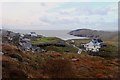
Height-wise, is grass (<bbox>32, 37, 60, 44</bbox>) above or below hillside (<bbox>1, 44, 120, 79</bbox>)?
above

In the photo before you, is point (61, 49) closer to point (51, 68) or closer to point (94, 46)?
point (94, 46)

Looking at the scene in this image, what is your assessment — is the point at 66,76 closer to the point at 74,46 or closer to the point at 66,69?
the point at 66,69

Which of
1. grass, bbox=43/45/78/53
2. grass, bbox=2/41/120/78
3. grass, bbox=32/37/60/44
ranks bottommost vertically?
grass, bbox=2/41/120/78

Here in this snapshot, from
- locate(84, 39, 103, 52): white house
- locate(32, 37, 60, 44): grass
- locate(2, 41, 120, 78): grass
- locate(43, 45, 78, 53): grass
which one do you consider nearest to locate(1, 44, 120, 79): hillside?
locate(2, 41, 120, 78): grass

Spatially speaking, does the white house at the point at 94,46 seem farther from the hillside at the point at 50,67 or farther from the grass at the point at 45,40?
the hillside at the point at 50,67

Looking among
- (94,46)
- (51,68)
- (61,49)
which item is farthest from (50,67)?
(94,46)

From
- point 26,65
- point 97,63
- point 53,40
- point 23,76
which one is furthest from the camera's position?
point 53,40

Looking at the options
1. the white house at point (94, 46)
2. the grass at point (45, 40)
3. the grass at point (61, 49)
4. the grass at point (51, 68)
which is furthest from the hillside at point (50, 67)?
the grass at point (45, 40)

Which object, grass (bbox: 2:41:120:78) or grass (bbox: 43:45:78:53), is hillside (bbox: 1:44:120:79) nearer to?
grass (bbox: 2:41:120:78)

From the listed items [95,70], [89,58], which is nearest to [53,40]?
[89,58]
